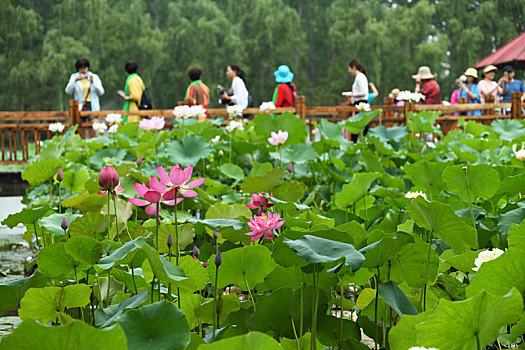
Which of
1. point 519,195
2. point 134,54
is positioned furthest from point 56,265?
point 134,54

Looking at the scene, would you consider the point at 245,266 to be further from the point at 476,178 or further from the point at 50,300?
the point at 476,178

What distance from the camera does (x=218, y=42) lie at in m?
19.8

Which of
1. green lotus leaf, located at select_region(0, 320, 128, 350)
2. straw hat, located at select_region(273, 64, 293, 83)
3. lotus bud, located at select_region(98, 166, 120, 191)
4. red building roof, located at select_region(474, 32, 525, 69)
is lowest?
green lotus leaf, located at select_region(0, 320, 128, 350)

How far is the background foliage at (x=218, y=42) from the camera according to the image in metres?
16.4

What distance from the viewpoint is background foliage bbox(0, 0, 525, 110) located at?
16.4 m

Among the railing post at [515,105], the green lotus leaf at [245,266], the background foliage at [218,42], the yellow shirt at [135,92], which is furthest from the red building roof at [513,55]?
the green lotus leaf at [245,266]

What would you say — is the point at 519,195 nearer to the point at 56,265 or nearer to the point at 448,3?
the point at 56,265

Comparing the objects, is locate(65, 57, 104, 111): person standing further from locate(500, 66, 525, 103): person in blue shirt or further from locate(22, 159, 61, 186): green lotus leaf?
→ locate(22, 159, 61, 186): green lotus leaf

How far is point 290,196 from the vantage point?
5.36 ft

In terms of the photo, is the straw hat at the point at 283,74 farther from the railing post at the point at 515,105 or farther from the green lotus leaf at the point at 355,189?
the green lotus leaf at the point at 355,189

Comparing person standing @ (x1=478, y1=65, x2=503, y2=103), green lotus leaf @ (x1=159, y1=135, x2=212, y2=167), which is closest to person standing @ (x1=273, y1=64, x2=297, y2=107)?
person standing @ (x1=478, y1=65, x2=503, y2=103)

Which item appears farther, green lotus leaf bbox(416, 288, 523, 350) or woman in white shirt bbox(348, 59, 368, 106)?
woman in white shirt bbox(348, 59, 368, 106)

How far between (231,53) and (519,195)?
18.2 meters

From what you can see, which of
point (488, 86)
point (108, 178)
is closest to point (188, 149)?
point (108, 178)
